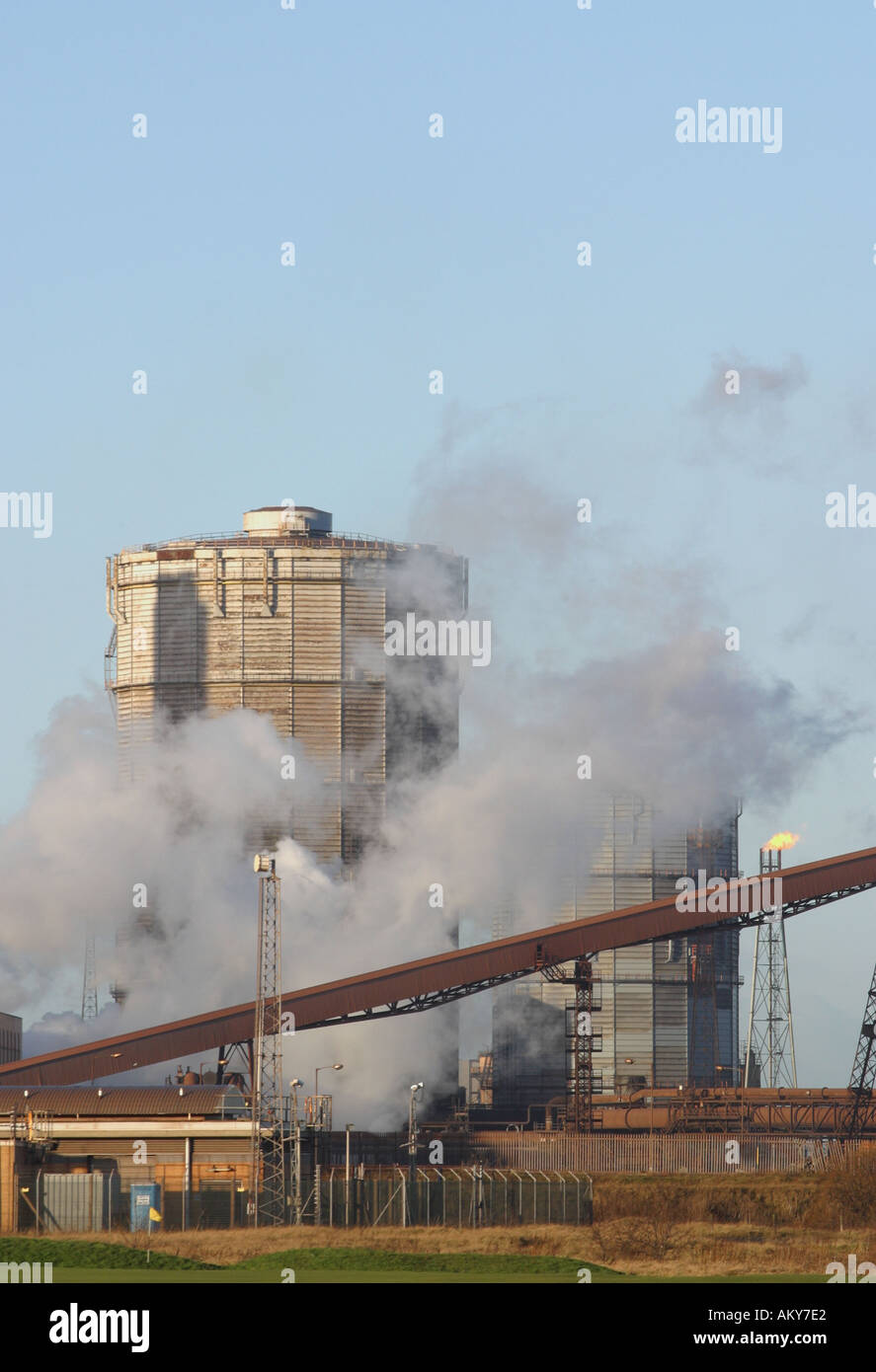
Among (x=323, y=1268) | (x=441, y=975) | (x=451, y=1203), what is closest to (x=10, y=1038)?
(x=441, y=975)

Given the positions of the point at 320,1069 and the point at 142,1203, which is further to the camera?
the point at 320,1069

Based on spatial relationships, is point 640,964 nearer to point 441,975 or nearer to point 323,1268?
point 441,975

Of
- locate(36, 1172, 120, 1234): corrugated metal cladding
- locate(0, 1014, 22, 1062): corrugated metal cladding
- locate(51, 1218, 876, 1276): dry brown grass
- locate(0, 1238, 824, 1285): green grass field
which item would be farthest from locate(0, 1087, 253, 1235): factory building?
locate(0, 1014, 22, 1062): corrugated metal cladding

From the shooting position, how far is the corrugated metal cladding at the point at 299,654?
100250mm

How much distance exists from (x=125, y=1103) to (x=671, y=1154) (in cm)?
2211

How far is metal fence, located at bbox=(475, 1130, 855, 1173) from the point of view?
80.1 meters

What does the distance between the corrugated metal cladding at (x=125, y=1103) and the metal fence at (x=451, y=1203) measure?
28.8ft

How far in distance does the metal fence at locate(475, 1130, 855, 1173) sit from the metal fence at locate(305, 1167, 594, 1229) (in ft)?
58.7

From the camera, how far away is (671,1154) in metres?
80.8

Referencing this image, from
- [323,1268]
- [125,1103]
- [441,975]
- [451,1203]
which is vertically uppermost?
[441,975]

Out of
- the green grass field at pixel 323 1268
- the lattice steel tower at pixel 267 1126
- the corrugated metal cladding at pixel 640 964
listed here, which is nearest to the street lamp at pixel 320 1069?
the lattice steel tower at pixel 267 1126

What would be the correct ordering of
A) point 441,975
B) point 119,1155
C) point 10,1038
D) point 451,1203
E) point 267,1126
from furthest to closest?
point 10,1038 < point 441,975 < point 119,1155 < point 267,1126 < point 451,1203

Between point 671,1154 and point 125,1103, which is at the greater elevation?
point 125,1103

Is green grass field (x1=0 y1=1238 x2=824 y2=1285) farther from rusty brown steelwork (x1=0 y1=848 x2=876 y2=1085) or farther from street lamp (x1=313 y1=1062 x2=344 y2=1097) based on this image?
rusty brown steelwork (x1=0 y1=848 x2=876 y2=1085)
